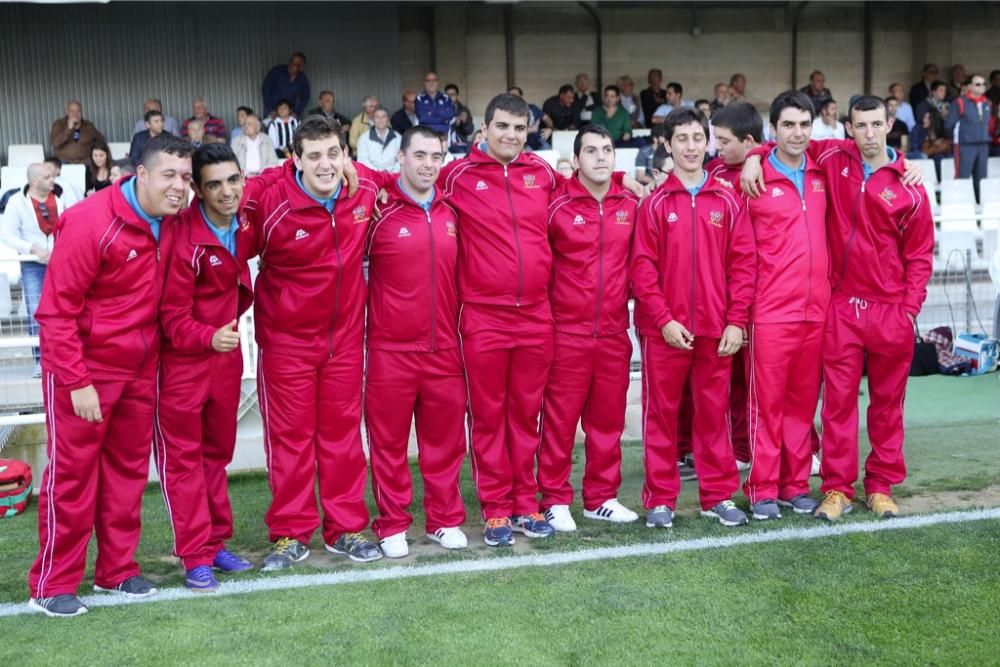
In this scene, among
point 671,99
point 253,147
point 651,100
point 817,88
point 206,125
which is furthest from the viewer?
point 817,88

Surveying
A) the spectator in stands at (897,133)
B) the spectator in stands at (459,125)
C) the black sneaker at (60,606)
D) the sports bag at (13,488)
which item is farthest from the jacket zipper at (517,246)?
the spectator in stands at (897,133)

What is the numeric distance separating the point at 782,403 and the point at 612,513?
0.99 meters

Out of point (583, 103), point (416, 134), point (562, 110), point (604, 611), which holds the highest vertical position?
point (583, 103)

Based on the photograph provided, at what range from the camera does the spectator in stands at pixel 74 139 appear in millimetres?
14250

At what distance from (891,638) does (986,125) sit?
41.9 ft

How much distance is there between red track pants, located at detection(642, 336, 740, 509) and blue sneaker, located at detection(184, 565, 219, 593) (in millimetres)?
2102

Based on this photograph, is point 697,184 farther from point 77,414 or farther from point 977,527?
point 77,414

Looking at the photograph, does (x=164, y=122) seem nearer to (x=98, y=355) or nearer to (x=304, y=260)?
(x=304, y=260)

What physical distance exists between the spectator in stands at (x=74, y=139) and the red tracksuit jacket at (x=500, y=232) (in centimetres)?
1015

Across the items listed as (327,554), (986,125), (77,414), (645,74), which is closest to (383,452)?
(327,554)

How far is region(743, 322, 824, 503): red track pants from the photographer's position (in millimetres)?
5590

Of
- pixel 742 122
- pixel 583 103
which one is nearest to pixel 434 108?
pixel 583 103

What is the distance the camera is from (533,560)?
5223mm

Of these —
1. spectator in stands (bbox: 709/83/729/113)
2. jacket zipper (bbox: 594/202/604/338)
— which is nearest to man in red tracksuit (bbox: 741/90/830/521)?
jacket zipper (bbox: 594/202/604/338)
